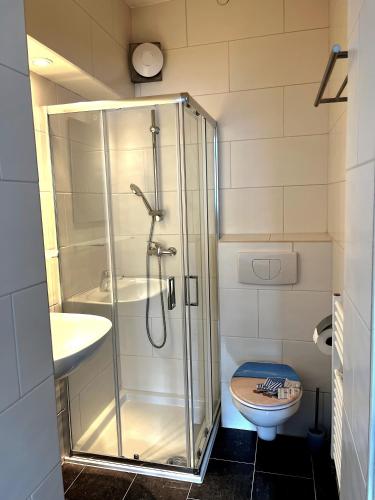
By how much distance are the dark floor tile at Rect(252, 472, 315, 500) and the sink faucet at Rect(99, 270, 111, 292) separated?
1.29 meters

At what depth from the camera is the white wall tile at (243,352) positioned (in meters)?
2.33

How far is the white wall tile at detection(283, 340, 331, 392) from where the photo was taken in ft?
7.36

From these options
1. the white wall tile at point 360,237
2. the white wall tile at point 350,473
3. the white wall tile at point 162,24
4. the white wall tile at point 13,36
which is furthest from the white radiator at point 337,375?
the white wall tile at point 162,24

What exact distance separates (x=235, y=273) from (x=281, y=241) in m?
0.34

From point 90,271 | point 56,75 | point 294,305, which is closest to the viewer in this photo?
point 56,75

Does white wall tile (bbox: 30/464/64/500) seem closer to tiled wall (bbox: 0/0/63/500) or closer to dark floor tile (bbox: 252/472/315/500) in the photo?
tiled wall (bbox: 0/0/63/500)

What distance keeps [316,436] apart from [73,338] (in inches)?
58.6

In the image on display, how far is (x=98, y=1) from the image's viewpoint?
215 cm

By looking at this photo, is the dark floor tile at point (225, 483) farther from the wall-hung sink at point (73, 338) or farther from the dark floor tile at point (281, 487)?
the wall-hung sink at point (73, 338)

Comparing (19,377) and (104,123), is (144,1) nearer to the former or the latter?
(104,123)

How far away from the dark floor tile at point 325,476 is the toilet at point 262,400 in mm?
268

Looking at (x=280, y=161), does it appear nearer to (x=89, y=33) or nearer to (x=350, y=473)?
(x=89, y=33)

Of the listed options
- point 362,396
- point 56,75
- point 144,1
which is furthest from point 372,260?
point 144,1

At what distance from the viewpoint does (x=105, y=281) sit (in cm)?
214
